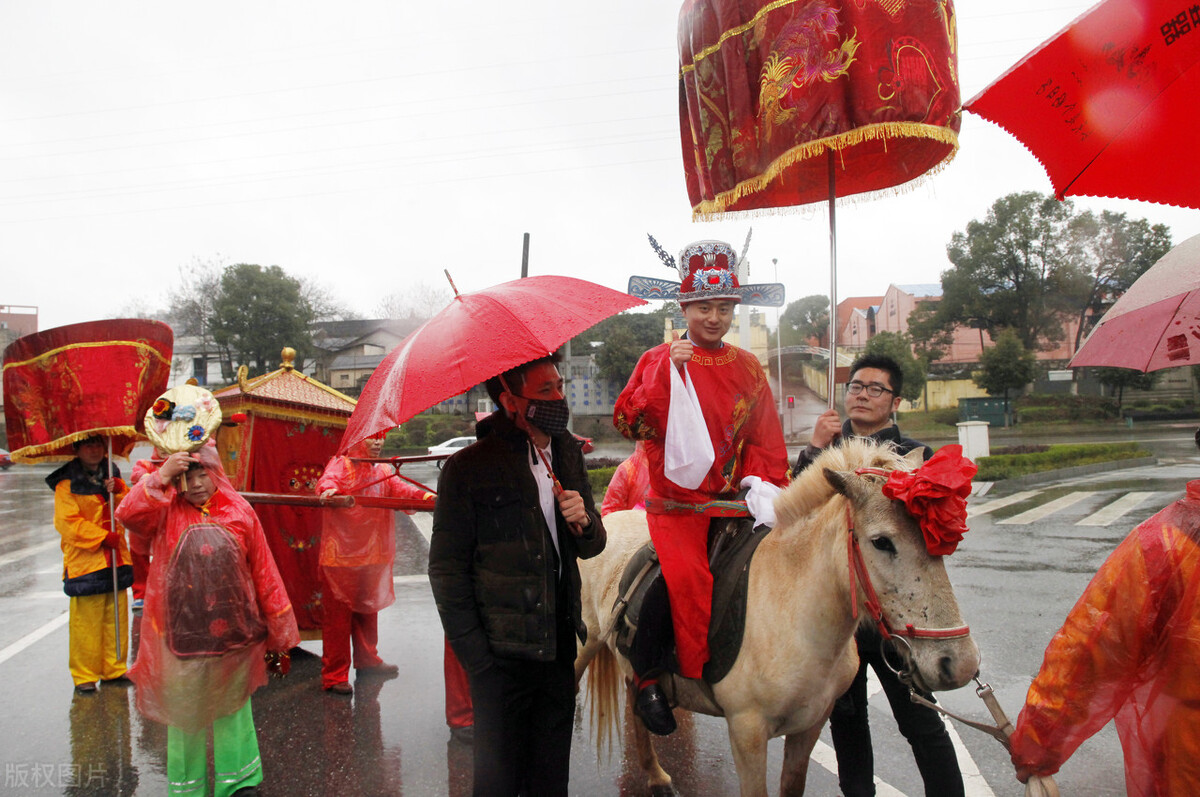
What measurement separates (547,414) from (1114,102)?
1.86 meters

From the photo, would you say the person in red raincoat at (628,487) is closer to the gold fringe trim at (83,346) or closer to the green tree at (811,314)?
the gold fringe trim at (83,346)

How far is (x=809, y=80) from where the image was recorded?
2754 mm

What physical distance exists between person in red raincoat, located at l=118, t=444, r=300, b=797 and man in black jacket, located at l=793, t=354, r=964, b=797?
8.77 ft

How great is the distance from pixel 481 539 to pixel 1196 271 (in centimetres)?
237

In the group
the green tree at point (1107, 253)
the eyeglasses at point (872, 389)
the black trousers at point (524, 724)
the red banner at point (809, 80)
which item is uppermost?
the green tree at point (1107, 253)

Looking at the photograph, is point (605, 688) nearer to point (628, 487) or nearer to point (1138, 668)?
point (628, 487)

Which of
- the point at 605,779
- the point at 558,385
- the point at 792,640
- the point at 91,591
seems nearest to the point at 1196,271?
the point at 792,640

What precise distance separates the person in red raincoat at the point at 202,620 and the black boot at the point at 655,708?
175 centimetres

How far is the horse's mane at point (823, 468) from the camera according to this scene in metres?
2.53

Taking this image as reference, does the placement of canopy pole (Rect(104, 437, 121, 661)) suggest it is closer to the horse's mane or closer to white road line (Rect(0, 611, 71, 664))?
white road line (Rect(0, 611, 71, 664))

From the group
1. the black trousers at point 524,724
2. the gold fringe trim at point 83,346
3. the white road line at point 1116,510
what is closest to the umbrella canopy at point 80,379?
the gold fringe trim at point 83,346

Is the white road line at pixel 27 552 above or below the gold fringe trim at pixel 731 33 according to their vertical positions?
below

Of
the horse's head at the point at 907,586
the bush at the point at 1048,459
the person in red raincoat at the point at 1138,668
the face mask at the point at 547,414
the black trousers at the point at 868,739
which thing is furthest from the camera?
the bush at the point at 1048,459

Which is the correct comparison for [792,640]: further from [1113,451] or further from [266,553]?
[1113,451]
